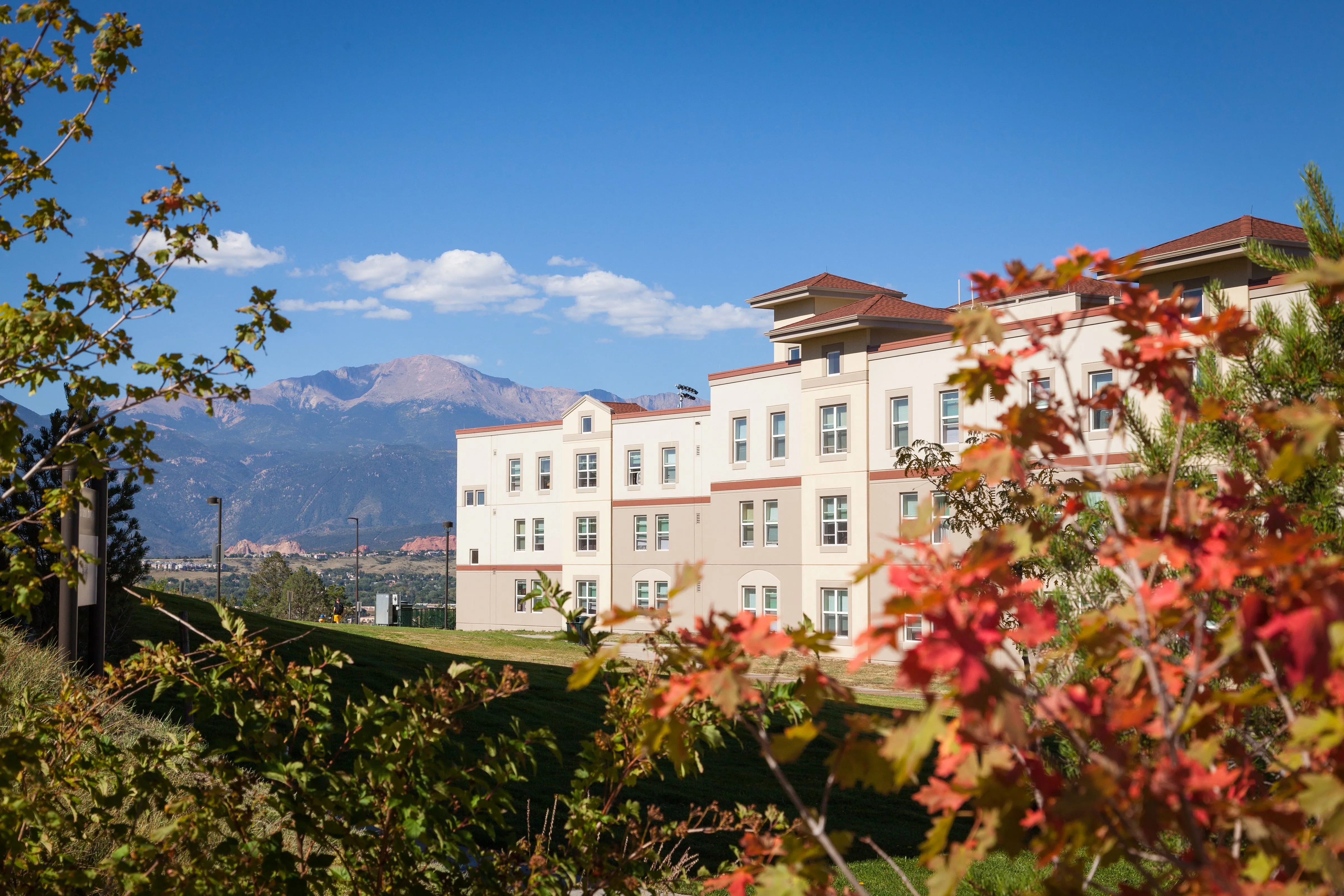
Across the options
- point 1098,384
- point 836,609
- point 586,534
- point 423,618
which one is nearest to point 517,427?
point 586,534

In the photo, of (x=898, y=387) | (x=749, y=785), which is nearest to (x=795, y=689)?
(x=749, y=785)

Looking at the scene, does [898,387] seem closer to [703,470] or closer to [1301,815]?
[703,470]

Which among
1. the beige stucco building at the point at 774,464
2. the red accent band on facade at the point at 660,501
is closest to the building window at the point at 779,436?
the beige stucco building at the point at 774,464

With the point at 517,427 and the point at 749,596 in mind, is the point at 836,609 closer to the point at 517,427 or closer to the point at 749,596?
the point at 749,596

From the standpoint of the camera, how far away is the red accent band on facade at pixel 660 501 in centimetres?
4034

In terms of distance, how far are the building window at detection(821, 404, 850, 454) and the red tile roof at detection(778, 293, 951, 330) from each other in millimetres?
2795

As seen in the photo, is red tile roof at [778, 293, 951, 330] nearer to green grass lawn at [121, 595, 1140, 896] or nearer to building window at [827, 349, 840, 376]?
building window at [827, 349, 840, 376]

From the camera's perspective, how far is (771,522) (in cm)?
3622

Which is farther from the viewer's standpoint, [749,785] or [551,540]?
[551,540]

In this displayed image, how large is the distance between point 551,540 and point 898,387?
19555mm

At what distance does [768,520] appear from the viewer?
36.3 m

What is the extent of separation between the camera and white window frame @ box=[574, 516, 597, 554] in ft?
145

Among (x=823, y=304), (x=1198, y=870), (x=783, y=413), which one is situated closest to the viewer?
(x=1198, y=870)

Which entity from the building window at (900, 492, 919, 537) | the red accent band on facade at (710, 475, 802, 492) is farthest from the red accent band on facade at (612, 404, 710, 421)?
the building window at (900, 492, 919, 537)
